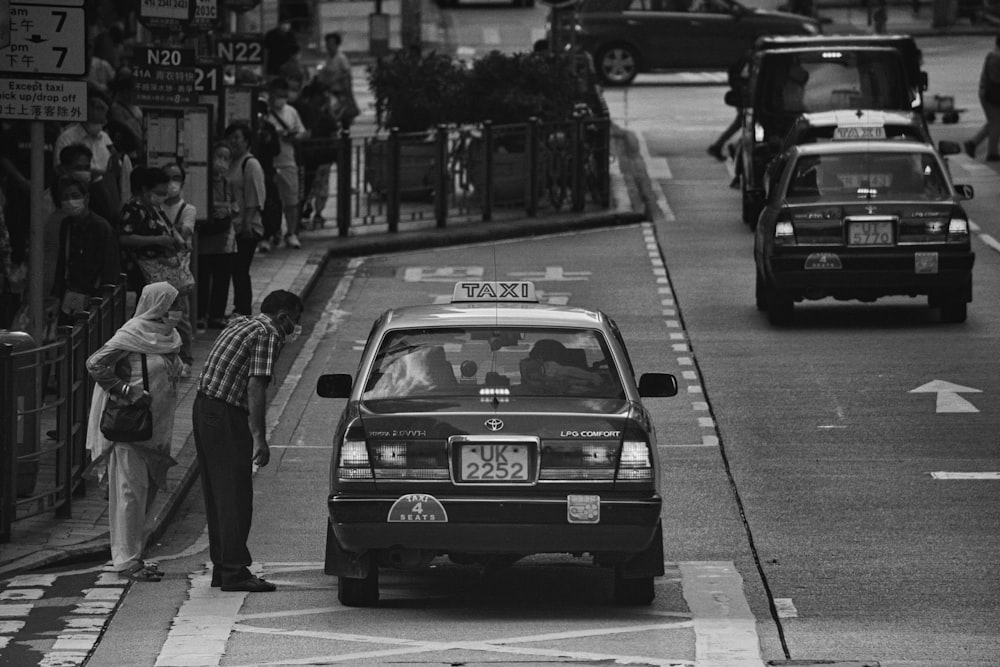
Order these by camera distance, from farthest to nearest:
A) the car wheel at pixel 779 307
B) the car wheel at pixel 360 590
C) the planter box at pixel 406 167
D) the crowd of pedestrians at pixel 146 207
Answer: the planter box at pixel 406 167 → the car wheel at pixel 779 307 → the crowd of pedestrians at pixel 146 207 → the car wheel at pixel 360 590

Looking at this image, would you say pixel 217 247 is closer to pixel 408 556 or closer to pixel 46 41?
pixel 46 41

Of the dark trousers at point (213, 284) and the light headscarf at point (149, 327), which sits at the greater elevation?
the light headscarf at point (149, 327)

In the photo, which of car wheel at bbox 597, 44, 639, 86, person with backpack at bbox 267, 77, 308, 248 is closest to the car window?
person with backpack at bbox 267, 77, 308, 248

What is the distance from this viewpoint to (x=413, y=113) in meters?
31.1

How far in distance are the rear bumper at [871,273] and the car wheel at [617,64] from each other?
24901mm

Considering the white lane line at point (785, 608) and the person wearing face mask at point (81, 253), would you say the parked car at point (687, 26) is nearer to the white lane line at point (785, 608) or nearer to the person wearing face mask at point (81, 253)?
the person wearing face mask at point (81, 253)

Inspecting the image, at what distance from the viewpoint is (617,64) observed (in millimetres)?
45750

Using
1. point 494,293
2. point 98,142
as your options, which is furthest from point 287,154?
point 494,293

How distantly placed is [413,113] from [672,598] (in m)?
20.2

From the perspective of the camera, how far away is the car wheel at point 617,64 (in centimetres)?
4528

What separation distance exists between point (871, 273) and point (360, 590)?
1027 cm

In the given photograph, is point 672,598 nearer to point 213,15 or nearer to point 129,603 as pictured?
point 129,603

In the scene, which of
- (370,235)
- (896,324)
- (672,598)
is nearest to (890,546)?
(672,598)

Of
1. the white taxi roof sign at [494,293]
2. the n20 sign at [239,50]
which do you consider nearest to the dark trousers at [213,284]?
the n20 sign at [239,50]
